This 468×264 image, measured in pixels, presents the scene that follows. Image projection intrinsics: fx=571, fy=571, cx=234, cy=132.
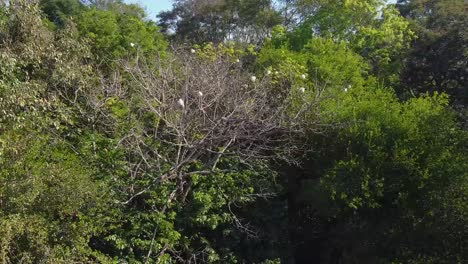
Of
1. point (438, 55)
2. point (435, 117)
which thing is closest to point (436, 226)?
point (435, 117)

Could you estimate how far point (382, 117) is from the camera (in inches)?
331

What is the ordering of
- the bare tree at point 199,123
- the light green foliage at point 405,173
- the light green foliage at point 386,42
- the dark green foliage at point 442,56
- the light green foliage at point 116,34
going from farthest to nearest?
A: the light green foliage at point 386,42 < the dark green foliage at point 442,56 < the light green foliage at point 116,34 < the bare tree at point 199,123 < the light green foliage at point 405,173

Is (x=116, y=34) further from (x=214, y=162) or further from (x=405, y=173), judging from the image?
(x=405, y=173)

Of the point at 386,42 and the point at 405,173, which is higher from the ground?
the point at 386,42

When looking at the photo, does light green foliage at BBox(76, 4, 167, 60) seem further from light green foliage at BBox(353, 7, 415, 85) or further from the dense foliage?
light green foliage at BBox(353, 7, 415, 85)

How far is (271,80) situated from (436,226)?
3.88 meters

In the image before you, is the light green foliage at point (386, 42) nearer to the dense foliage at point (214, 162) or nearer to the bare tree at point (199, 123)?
the dense foliage at point (214, 162)

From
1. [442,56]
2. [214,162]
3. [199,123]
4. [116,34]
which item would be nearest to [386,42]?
[442,56]

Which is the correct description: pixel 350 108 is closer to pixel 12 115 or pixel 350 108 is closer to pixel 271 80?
pixel 271 80

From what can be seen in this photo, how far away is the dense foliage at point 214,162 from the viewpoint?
22.8 ft

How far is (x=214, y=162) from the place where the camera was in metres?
8.58

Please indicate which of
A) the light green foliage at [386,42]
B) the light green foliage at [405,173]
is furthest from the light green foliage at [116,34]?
the light green foliage at [405,173]

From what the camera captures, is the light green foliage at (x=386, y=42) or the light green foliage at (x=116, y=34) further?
the light green foliage at (x=386, y=42)

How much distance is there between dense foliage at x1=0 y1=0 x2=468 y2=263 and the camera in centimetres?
694
